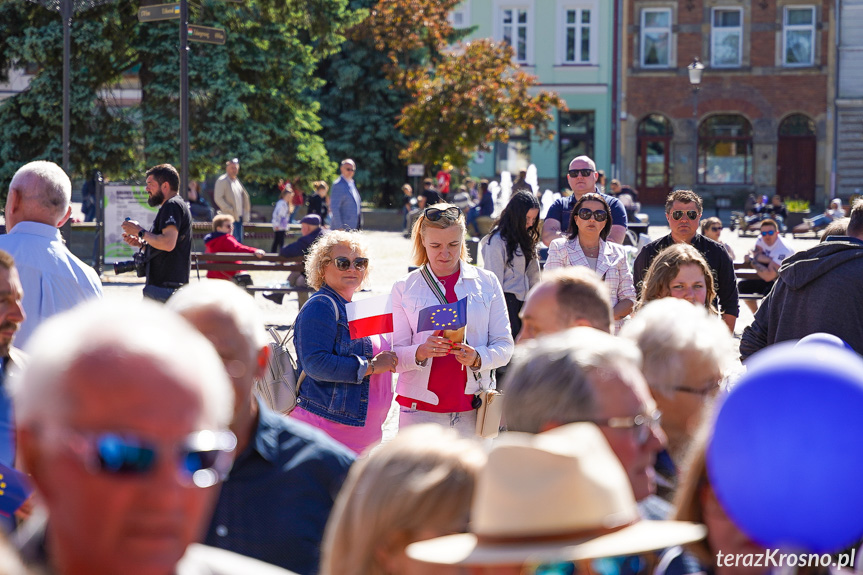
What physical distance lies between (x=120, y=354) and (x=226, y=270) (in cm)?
1237

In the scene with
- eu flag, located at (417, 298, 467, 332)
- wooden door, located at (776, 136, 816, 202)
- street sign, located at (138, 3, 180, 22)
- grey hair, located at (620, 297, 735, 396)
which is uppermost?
street sign, located at (138, 3, 180, 22)

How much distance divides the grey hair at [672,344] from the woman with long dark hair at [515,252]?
4.58 metres

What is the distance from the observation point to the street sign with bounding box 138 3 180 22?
1188cm

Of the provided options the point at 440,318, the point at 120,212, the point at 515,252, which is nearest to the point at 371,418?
the point at 440,318

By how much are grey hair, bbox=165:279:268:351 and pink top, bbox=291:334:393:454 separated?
1.96 meters

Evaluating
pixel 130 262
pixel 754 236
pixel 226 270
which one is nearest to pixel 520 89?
pixel 754 236

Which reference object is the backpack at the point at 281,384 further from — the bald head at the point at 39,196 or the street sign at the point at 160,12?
the street sign at the point at 160,12

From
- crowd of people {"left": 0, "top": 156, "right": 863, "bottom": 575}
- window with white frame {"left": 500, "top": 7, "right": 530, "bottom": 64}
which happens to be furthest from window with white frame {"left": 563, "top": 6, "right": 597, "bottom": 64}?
crowd of people {"left": 0, "top": 156, "right": 863, "bottom": 575}

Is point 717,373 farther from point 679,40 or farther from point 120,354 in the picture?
point 679,40

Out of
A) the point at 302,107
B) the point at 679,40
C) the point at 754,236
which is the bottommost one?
the point at 754,236

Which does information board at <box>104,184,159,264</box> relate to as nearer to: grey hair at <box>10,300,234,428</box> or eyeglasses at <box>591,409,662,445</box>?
eyeglasses at <box>591,409,662,445</box>

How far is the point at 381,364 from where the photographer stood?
208 inches

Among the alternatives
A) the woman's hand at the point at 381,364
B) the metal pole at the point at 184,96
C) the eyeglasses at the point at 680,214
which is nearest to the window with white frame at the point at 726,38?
the metal pole at the point at 184,96

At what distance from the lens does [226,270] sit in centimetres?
1373
